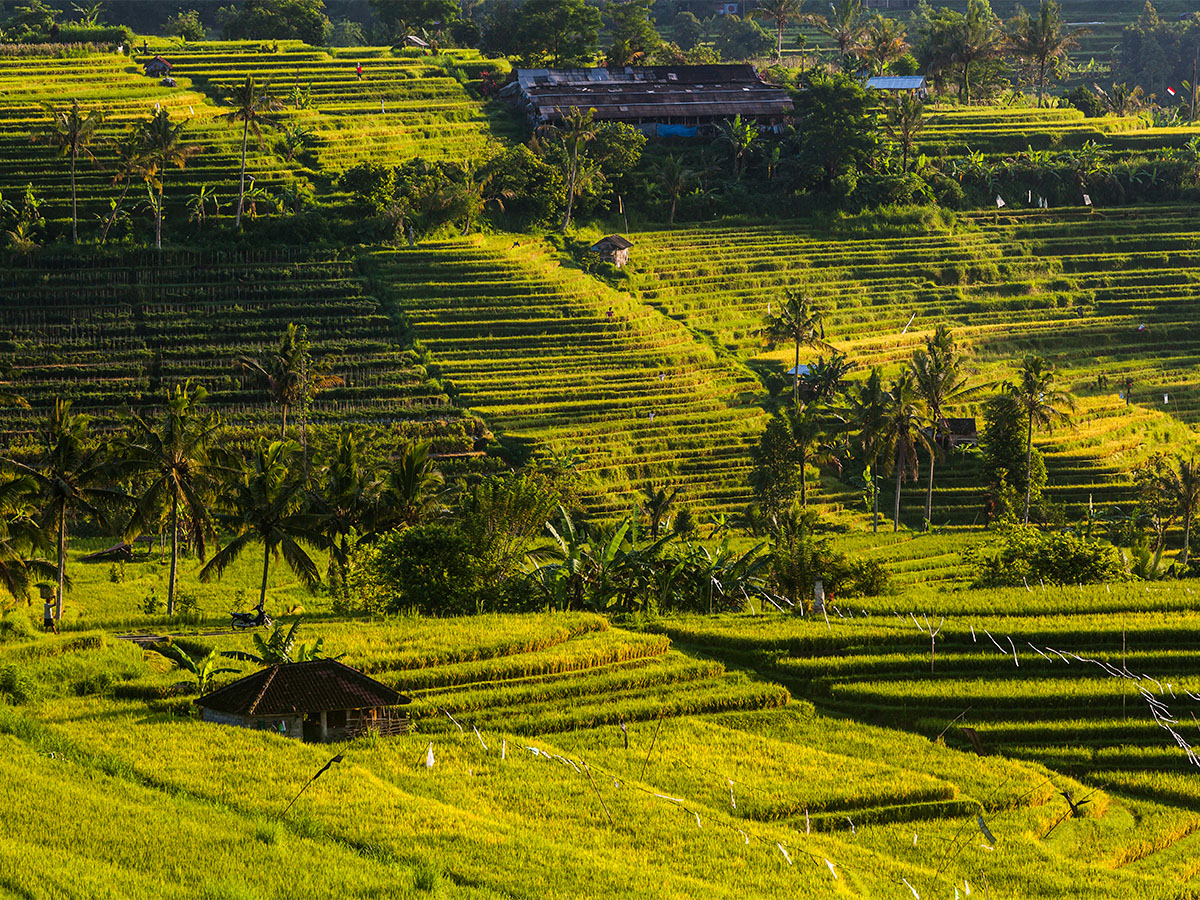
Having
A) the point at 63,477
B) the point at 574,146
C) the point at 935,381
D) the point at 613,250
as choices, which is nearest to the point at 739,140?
the point at 574,146

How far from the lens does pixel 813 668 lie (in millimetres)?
34781

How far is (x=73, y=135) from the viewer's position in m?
69.3

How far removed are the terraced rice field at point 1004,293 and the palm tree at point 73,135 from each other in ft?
84.5

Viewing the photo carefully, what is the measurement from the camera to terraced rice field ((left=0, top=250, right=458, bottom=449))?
6122 centimetres

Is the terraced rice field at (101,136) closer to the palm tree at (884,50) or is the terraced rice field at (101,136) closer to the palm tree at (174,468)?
the palm tree at (174,468)

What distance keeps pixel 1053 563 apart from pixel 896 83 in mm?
59710

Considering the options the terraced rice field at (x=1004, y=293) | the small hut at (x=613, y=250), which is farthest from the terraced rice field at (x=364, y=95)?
the terraced rice field at (x=1004, y=293)

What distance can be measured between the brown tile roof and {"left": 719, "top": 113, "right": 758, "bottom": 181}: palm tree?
197 ft

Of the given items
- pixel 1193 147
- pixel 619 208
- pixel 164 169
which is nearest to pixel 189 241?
pixel 164 169

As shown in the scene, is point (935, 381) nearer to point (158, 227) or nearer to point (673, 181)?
point (673, 181)

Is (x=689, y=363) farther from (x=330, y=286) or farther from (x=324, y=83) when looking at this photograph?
(x=324, y=83)

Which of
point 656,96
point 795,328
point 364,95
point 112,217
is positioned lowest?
point 795,328

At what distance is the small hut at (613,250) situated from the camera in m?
74.6

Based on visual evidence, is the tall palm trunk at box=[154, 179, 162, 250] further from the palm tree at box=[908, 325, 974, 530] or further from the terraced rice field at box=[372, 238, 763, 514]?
the palm tree at box=[908, 325, 974, 530]
